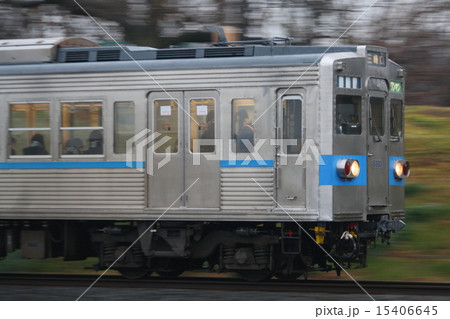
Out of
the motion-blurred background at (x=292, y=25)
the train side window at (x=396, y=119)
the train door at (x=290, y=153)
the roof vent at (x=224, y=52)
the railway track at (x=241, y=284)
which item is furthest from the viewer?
the motion-blurred background at (x=292, y=25)

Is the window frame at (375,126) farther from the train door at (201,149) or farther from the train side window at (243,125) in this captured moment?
the train door at (201,149)

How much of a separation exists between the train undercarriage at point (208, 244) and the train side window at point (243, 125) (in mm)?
1173

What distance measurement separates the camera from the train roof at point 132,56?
12.6 metres

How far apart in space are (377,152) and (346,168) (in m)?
1.04

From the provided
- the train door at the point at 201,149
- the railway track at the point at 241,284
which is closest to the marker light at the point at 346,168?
the railway track at the point at 241,284

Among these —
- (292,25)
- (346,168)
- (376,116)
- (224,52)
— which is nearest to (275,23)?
(292,25)

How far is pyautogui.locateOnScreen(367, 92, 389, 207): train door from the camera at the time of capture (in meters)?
12.8

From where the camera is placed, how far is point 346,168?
12.2 metres

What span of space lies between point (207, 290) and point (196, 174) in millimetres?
1722

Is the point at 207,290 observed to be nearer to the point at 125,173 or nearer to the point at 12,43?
the point at 125,173

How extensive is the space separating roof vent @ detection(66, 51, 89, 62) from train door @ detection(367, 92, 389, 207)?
449 cm

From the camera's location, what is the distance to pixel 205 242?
1317 cm

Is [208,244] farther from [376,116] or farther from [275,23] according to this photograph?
[275,23]
